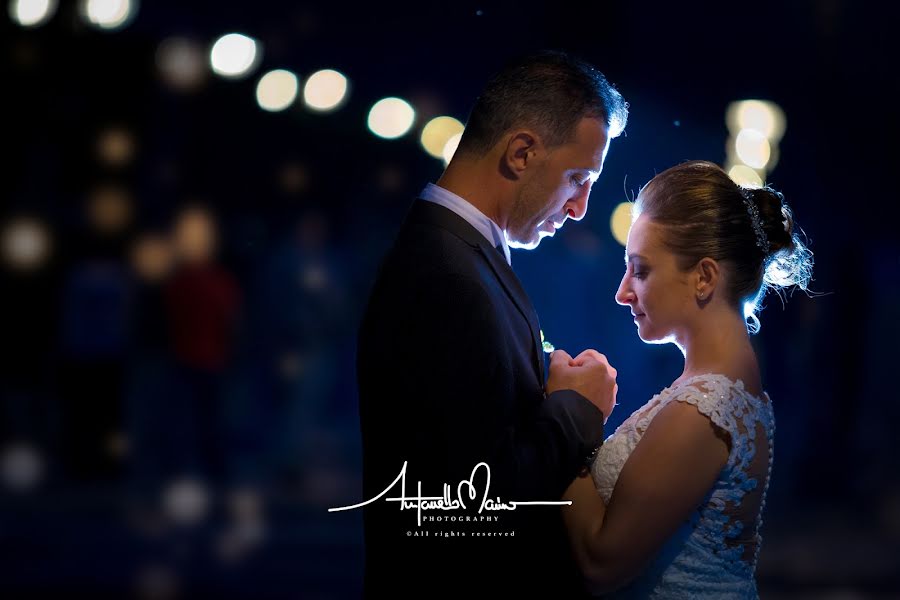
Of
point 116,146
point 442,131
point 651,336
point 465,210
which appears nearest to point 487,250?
point 465,210

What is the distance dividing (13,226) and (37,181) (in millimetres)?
699

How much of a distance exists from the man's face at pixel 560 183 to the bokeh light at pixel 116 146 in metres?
10.0

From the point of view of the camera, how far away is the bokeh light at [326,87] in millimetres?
7195

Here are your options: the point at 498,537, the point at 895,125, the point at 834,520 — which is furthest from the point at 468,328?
the point at 895,125

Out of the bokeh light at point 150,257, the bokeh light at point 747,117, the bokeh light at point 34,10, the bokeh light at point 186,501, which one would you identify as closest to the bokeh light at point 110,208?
the bokeh light at point 150,257

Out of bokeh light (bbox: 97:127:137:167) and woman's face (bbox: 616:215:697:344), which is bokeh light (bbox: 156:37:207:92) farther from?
woman's face (bbox: 616:215:697:344)

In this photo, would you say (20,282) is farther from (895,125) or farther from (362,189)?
(895,125)

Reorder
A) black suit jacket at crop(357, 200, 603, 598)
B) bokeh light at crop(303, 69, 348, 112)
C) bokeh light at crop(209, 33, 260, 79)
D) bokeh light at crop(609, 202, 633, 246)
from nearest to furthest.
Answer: black suit jacket at crop(357, 200, 603, 598) < bokeh light at crop(609, 202, 633, 246) < bokeh light at crop(209, 33, 260, 79) < bokeh light at crop(303, 69, 348, 112)

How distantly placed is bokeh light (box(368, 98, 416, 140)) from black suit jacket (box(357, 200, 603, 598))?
6851mm

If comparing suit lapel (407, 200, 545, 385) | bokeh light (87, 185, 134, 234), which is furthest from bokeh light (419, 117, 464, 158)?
bokeh light (87, 185, 134, 234)

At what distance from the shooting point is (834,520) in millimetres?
5887

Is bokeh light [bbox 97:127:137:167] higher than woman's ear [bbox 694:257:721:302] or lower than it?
higher

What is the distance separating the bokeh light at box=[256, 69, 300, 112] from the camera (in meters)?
11.5

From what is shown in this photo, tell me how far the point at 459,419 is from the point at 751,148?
5.41 ft
